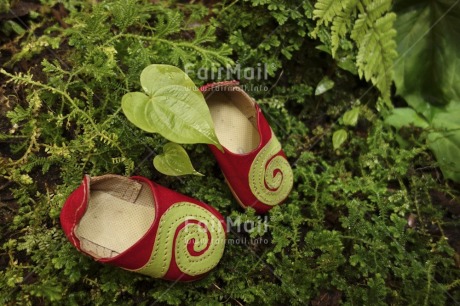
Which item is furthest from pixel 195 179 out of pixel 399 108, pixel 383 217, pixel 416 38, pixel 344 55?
pixel 416 38

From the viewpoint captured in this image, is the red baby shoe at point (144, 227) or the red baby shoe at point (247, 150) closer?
the red baby shoe at point (144, 227)

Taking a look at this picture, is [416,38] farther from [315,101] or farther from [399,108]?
[315,101]

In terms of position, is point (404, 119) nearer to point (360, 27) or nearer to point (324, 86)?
point (324, 86)

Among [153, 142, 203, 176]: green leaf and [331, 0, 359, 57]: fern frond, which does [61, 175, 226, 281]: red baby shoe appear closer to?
[153, 142, 203, 176]: green leaf

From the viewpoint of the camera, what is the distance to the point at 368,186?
185cm

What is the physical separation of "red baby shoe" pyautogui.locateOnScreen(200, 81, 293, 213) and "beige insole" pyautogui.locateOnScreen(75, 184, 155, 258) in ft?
1.19

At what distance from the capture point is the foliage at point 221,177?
156 centimetres

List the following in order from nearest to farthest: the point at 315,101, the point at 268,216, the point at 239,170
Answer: the point at 239,170 → the point at 268,216 → the point at 315,101

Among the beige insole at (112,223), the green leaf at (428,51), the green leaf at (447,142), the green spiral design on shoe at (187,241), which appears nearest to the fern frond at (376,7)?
the green leaf at (428,51)

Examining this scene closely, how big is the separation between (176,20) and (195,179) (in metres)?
0.68
